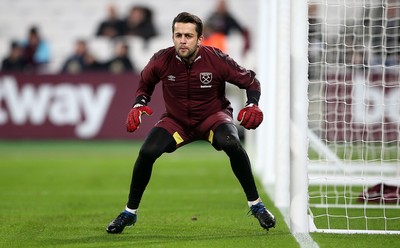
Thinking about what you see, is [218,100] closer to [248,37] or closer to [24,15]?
[248,37]

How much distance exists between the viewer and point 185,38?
275 inches

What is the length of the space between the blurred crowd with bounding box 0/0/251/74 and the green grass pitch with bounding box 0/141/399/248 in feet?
11.1

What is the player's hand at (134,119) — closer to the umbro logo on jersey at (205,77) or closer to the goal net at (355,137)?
the umbro logo on jersey at (205,77)

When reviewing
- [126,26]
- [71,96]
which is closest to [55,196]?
[71,96]

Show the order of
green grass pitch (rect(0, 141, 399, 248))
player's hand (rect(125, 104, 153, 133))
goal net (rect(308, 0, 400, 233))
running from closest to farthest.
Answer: green grass pitch (rect(0, 141, 399, 248)) → player's hand (rect(125, 104, 153, 133)) → goal net (rect(308, 0, 400, 233))

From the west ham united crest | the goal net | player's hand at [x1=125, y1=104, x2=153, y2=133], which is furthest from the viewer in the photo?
the goal net

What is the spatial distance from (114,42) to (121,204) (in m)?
11.9

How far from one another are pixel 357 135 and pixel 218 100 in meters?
7.44

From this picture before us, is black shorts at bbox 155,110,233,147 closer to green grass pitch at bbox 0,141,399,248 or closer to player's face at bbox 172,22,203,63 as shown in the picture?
player's face at bbox 172,22,203,63

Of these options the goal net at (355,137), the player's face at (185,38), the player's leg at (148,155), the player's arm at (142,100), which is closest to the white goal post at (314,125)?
the goal net at (355,137)

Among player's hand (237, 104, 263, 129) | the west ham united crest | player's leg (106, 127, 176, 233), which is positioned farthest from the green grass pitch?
the west ham united crest

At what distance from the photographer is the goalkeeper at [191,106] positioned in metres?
7.05

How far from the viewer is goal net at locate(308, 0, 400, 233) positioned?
8.17 meters

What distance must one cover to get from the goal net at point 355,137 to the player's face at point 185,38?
1.22m
